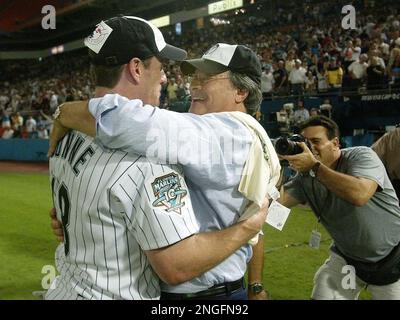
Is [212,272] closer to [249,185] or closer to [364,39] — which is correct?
[249,185]

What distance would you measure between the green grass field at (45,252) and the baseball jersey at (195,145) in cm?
292

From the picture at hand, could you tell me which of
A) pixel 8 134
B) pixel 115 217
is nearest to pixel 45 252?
pixel 115 217

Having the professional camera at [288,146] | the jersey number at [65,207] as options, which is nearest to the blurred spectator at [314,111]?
the professional camera at [288,146]

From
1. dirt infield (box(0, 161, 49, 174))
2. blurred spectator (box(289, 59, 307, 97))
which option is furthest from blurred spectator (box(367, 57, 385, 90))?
dirt infield (box(0, 161, 49, 174))

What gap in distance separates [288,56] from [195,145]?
12.5 m

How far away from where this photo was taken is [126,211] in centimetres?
138

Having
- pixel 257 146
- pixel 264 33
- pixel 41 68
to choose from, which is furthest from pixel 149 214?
pixel 41 68

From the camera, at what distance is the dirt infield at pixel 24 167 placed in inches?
554

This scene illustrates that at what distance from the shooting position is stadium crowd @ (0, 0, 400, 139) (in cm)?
1098

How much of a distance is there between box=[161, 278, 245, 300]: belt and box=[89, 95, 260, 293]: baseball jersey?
0.7 inches

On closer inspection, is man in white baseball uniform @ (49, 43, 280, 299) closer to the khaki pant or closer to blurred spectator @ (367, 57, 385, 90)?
the khaki pant

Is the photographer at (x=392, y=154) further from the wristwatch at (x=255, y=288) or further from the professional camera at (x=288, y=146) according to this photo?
the wristwatch at (x=255, y=288)

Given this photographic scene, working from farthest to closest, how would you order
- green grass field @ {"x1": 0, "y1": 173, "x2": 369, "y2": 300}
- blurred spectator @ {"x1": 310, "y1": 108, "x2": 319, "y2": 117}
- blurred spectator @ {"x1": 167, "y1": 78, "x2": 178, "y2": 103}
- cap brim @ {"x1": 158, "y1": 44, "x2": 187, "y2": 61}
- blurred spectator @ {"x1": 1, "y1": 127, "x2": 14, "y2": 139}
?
blurred spectator @ {"x1": 1, "y1": 127, "x2": 14, "y2": 139} → blurred spectator @ {"x1": 167, "y1": 78, "x2": 178, "y2": 103} → blurred spectator @ {"x1": 310, "y1": 108, "x2": 319, "y2": 117} → green grass field @ {"x1": 0, "y1": 173, "x2": 369, "y2": 300} → cap brim @ {"x1": 158, "y1": 44, "x2": 187, "y2": 61}

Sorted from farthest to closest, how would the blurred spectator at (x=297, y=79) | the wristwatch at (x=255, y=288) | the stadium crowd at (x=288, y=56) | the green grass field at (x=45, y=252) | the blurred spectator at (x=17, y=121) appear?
1. the blurred spectator at (x=17, y=121)
2. the blurred spectator at (x=297, y=79)
3. the stadium crowd at (x=288, y=56)
4. the green grass field at (x=45, y=252)
5. the wristwatch at (x=255, y=288)
